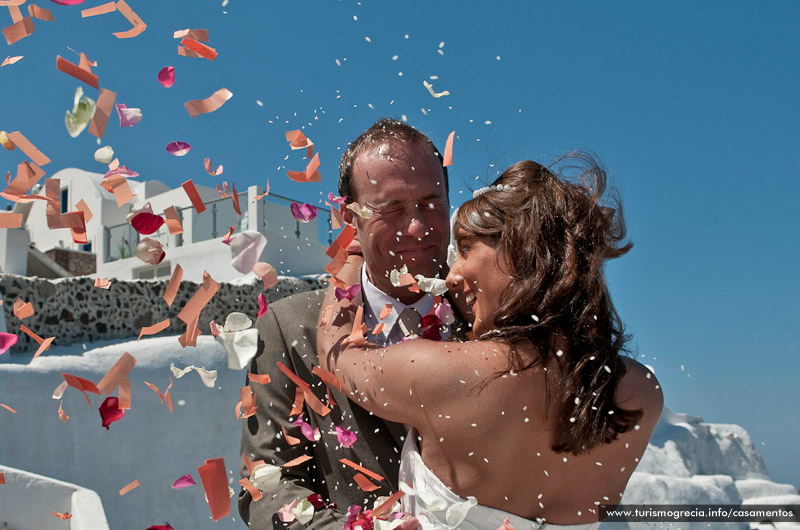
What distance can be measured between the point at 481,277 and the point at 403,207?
0.60 meters

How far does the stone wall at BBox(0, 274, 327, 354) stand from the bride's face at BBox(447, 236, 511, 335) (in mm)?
7919

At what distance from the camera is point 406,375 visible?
168 cm

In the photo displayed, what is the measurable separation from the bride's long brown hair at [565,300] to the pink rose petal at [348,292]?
60 centimetres

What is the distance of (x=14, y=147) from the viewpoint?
6.89ft

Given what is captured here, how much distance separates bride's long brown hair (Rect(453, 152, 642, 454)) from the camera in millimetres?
1703

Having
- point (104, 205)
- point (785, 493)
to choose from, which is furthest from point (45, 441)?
point (785, 493)

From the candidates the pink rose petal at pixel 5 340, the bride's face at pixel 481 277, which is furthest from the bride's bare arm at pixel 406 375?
the pink rose petal at pixel 5 340

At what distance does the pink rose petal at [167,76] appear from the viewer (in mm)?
2289

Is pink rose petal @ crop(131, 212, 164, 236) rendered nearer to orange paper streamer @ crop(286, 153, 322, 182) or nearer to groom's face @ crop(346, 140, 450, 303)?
orange paper streamer @ crop(286, 153, 322, 182)

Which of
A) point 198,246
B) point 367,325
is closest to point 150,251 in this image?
point 367,325

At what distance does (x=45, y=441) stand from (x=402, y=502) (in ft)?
23.0

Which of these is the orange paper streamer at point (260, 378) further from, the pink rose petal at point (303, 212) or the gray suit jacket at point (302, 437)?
the pink rose petal at point (303, 212)

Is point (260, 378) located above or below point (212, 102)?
below

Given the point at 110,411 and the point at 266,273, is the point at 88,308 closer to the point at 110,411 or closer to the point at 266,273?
the point at 110,411
